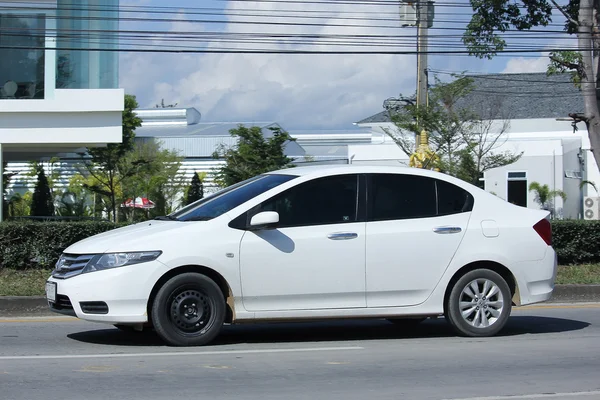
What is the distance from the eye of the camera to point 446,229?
29.8 ft

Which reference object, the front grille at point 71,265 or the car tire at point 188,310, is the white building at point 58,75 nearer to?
the front grille at point 71,265

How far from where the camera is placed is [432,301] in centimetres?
905

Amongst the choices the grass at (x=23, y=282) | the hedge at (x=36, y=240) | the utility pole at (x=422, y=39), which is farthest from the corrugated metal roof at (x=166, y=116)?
the grass at (x=23, y=282)

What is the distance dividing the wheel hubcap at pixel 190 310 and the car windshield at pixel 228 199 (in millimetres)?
777

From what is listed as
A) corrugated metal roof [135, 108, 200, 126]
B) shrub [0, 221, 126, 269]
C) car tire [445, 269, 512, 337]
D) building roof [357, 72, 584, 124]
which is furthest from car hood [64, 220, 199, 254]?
building roof [357, 72, 584, 124]

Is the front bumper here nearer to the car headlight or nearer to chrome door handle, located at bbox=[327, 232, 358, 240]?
the car headlight

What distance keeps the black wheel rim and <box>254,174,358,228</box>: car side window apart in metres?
1.02

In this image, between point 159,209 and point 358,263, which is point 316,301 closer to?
point 358,263

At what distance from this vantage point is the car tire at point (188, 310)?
828cm

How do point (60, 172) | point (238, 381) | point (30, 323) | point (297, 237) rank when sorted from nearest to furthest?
point (238, 381) → point (297, 237) → point (30, 323) → point (60, 172)

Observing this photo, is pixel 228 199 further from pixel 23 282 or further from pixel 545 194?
pixel 545 194

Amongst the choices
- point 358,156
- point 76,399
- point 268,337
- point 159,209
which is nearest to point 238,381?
point 76,399

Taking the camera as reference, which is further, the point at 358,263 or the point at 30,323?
the point at 30,323

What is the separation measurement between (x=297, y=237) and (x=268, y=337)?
1.48m
